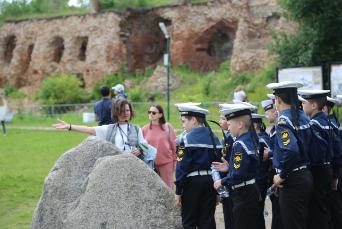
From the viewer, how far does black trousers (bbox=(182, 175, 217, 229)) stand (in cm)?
745

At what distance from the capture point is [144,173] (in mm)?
7344

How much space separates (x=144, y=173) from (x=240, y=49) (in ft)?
89.2

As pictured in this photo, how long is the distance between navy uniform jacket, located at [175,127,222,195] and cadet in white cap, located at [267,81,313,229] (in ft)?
3.23

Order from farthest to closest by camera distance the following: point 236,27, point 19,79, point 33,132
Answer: point 19,79, point 236,27, point 33,132

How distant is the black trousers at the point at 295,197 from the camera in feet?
21.9

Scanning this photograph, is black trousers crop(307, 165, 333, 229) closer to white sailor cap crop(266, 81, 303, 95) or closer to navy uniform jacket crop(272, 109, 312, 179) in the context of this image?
navy uniform jacket crop(272, 109, 312, 179)

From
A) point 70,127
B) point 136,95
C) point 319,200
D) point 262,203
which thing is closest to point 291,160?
point 262,203

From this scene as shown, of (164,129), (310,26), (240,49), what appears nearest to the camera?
(164,129)

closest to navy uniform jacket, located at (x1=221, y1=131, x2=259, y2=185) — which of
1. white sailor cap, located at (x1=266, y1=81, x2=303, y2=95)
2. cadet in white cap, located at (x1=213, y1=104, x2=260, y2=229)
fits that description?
cadet in white cap, located at (x1=213, y1=104, x2=260, y2=229)

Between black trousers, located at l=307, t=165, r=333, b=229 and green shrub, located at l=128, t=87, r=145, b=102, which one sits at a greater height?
green shrub, located at l=128, t=87, r=145, b=102

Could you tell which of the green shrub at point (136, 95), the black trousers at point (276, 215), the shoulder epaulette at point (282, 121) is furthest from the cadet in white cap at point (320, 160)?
the green shrub at point (136, 95)

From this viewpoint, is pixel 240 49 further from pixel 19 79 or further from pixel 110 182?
pixel 110 182

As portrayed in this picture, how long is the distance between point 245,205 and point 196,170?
36.2 inches

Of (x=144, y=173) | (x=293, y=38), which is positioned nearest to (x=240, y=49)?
(x=293, y=38)
